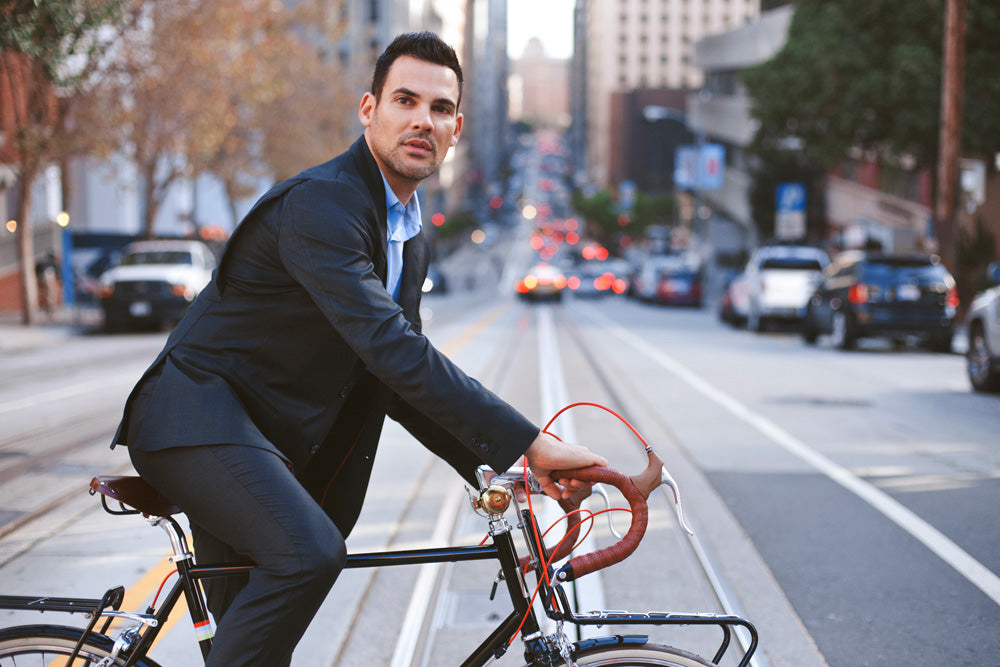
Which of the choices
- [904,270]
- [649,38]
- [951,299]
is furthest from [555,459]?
[649,38]

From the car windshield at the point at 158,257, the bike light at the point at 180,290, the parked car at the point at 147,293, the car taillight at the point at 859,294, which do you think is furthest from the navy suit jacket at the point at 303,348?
the car windshield at the point at 158,257

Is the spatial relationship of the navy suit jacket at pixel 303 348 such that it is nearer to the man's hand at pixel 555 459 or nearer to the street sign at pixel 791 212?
the man's hand at pixel 555 459

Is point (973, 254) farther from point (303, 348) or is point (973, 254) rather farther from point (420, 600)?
point (303, 348)

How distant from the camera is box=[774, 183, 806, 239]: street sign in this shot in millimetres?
46781

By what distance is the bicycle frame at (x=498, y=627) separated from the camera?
2.65 m

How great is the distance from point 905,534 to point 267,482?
4910 millimetres

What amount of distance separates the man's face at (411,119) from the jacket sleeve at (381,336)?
0.97ft

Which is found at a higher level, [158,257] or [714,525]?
[158,257]

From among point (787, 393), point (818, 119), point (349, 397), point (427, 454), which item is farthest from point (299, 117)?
point (349, 397)

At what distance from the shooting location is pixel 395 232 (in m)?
2.96

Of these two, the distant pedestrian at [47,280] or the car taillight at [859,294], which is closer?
the car taillight at [859,294]

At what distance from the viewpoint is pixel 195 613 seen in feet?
9.22

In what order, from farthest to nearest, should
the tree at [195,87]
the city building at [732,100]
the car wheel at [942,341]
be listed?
the city building at [732,100], the tree at [195,87], the car wheel at [942,341]

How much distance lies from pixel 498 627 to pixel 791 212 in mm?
46607
